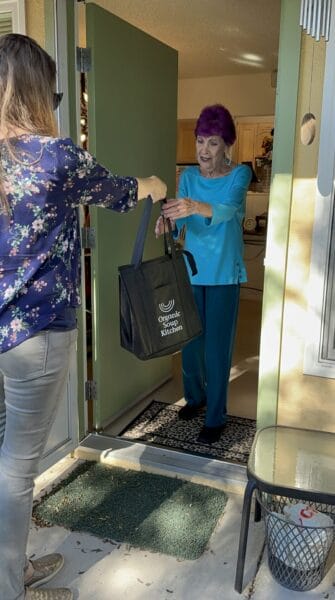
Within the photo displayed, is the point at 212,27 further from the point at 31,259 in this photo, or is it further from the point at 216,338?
the point at 31,259

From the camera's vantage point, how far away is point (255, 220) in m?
5.75

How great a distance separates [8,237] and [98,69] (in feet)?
4.76

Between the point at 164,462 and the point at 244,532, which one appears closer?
the point at 244,532

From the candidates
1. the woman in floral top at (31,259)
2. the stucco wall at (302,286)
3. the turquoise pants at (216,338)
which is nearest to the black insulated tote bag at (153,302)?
the woman in floral top at (31,259)

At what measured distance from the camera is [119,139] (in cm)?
268

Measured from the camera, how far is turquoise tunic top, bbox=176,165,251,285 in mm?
2539

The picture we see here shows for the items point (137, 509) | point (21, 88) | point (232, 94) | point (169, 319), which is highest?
point (232, 94)

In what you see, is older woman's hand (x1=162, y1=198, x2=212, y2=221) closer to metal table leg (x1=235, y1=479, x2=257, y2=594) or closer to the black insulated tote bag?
the black insulated tote bag

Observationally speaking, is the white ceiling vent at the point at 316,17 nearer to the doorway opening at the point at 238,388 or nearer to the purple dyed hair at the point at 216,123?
the purple dyed hair at the point at 216,123

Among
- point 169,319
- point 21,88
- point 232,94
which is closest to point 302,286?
point 169,319

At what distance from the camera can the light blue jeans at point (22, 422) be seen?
136cm

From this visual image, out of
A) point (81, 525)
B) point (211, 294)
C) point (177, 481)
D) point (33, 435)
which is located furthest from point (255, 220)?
point (33, 435)

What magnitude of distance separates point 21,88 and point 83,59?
1236mm

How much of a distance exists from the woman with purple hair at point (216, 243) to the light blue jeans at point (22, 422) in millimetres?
1266
